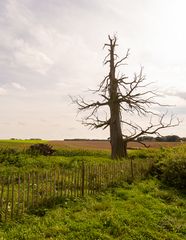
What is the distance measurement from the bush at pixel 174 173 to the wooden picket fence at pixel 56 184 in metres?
1.20

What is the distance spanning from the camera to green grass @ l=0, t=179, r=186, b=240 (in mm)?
7074

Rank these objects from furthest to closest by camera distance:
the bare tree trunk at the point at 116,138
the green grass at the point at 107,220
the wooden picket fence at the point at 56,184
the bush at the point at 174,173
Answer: the bare tree trunk at the point at 116,138 < the bush at the point at 174,173 < the wooden picket fence at the point at 56,184 < the green grass at the point at 107,220

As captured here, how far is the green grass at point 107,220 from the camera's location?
279 inches

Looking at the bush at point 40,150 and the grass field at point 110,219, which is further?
the bush at point 40,150

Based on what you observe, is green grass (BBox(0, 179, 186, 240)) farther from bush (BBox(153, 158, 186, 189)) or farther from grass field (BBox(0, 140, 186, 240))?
bush (BBox(153, 158, 186, 189))

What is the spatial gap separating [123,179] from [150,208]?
4.18m

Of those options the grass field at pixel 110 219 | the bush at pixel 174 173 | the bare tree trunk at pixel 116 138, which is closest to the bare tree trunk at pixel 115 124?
the bare tree trunk at pixel 116 138

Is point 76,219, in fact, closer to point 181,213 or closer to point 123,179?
point 181,213

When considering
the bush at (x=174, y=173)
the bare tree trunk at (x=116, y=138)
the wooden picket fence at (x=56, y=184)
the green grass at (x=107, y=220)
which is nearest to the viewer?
the green grass at (x=107, y=220)

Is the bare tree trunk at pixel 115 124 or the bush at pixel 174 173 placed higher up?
the bare tree trunk at pixel 115 124

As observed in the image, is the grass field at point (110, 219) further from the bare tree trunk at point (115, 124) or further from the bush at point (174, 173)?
the bare tree trunk at point (115, 124)

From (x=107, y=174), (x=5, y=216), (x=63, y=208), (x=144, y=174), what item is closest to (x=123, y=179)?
(x=107, y=174)

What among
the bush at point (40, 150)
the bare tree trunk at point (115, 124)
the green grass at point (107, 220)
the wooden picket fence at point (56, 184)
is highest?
the bare tree trunk at point (115, 124)

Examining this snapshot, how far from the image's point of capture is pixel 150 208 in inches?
380
